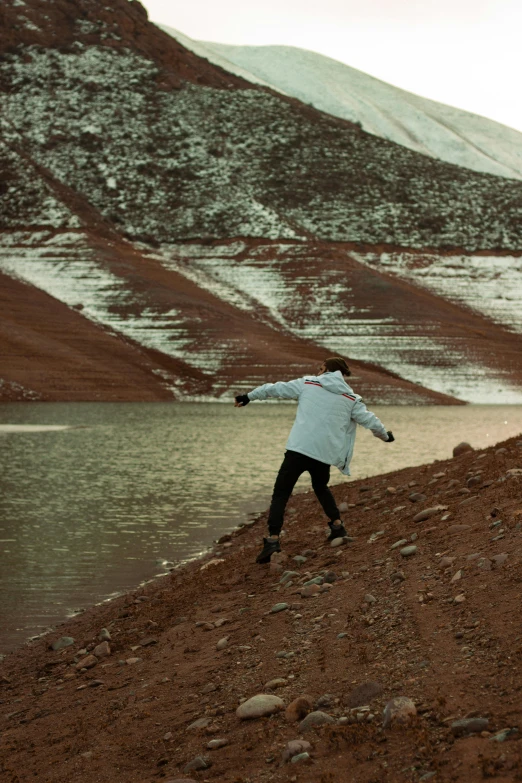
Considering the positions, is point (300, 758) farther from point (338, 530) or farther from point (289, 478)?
point (338, 530)

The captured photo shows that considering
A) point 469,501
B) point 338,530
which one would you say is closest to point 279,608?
point 338,530

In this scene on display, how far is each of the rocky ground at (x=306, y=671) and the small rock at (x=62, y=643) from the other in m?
0.02

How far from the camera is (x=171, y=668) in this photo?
7312mm

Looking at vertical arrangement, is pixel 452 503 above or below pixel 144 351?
above

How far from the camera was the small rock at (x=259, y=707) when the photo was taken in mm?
5684

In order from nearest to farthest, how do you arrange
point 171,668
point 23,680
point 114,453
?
point 171,668, point 23,680, point 114,453

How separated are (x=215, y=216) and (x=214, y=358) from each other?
40.0 m

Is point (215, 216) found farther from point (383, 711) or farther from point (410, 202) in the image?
point (383, 711)

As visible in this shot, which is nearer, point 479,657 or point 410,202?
point 479,657

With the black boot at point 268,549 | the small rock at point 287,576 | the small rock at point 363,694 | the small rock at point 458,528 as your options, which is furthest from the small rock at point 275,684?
the black boot at point 268,549

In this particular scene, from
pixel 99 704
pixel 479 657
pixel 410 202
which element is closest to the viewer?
pixel 479 657

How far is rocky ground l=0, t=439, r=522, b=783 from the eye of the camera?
491 cm

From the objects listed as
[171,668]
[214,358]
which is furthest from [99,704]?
[214,358]

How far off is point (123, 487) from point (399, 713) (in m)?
16.6
